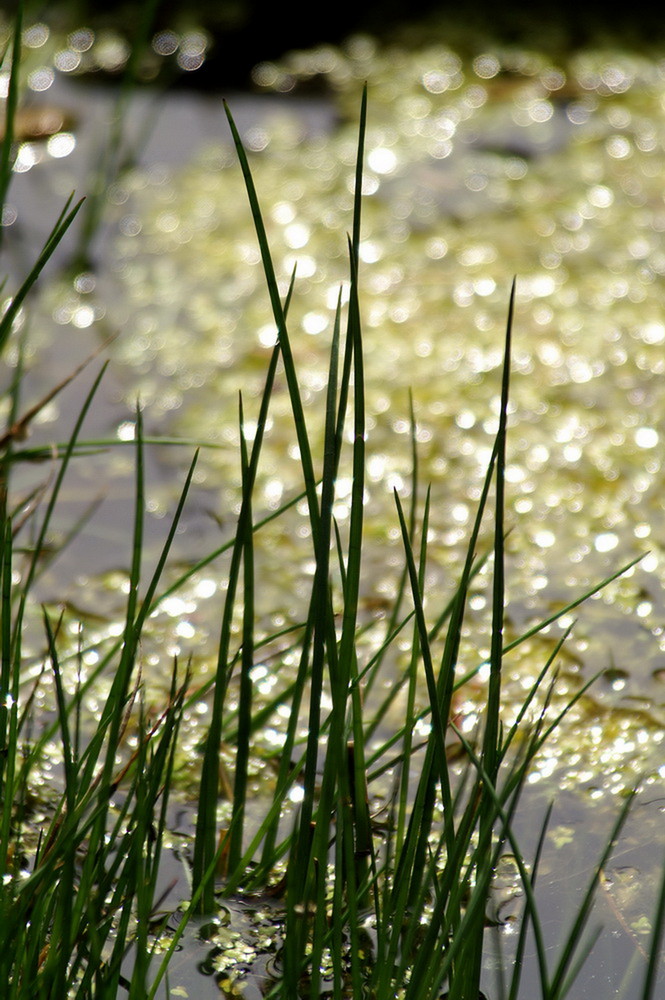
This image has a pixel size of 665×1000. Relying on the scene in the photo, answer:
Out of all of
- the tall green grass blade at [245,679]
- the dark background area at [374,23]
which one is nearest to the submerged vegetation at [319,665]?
the tall green grass blade at [245,679]

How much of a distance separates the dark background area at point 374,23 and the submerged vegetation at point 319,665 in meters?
0.20

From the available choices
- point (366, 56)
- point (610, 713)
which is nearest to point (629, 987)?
point (610, 713)

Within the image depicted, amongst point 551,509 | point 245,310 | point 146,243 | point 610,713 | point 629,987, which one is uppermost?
point 146,243

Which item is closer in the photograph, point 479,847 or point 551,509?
point 479,847

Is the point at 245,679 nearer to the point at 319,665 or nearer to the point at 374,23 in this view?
the point at 319,665

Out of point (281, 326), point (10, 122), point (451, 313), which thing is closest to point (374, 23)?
point (451, 313)

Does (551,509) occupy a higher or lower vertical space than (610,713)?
higher

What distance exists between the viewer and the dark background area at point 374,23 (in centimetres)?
240

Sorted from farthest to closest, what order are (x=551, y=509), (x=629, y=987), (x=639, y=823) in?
(x=551, y=509), (x=639, y=823), (x=629, y=987)

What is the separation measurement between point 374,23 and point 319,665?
2.21m

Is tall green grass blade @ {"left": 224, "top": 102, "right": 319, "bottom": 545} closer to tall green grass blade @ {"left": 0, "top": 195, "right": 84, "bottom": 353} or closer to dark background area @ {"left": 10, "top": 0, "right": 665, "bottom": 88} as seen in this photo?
tall green grass blade @ {"left": 0, "top": 195, "right": 84, "bottom": 353}

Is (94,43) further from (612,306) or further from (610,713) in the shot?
(610,713)

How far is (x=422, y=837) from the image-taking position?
69 cm

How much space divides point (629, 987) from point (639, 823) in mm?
165
